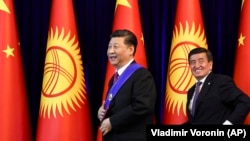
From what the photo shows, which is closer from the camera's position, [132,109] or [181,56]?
[132,109]

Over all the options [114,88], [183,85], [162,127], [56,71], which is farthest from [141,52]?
[162,127]

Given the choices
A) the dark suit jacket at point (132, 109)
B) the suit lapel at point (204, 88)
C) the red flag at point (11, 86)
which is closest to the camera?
the dark suit jacket at point (132, 109)

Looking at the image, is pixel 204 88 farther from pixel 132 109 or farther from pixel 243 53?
pixel 243 53

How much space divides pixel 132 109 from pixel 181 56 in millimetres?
1541

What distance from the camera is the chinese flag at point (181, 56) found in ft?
11.5

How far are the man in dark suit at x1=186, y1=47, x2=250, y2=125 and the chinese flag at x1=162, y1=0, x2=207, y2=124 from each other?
2.51ft

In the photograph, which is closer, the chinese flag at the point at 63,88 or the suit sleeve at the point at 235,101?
the suit sleeve at the point at 235,101

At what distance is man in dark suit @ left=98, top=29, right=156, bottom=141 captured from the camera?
2062mm

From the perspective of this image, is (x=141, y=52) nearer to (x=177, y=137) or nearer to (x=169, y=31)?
(x=169, y=31)

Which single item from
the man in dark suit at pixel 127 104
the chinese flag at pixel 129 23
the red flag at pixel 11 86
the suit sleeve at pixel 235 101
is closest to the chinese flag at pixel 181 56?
the chinese flag at pixel 129 23

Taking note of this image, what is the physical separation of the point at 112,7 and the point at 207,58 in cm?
156

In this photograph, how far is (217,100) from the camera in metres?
2.56

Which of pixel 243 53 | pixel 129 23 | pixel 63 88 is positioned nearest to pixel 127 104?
pixel 63 88

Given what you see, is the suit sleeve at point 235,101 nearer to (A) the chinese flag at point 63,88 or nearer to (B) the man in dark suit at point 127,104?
(B) the man in dark suit at point 127,104
